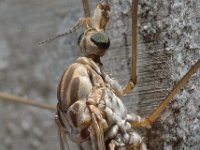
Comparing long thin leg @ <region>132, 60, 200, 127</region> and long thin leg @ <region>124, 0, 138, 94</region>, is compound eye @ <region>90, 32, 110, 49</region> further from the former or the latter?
long thin leg @ <region>132, 60, 200, 127</region>

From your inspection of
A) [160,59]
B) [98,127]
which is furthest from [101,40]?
[98,127]

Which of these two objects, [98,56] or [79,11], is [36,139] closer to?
[79,11]

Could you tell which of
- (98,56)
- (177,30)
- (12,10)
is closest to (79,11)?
(98,56)

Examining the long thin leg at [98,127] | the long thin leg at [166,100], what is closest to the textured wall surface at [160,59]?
the long thin leg at [166,100]

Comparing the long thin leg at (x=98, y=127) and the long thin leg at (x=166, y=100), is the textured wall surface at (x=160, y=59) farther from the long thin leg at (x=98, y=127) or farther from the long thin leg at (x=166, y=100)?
the long thin leg at (x=98, y=127)

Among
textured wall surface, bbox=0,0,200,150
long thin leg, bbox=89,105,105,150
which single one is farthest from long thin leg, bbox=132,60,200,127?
long thin leg, bbox=89,105,105,150

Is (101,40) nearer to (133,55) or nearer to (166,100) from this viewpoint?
(133,55)

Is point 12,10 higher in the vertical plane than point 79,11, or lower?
lower
